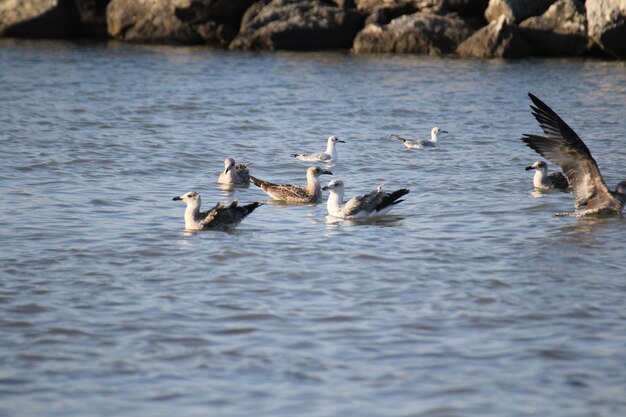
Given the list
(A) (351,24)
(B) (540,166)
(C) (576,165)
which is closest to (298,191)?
(B) (540,166)

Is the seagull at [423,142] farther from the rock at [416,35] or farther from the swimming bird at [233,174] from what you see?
the rock at [416,35]

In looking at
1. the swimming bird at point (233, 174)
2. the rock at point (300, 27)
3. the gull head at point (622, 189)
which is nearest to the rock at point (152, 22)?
the rock at point (300, 27)

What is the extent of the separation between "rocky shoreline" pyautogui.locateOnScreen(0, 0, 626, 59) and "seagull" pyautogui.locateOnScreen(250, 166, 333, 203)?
15.8 m

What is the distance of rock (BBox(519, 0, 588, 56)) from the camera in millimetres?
28688

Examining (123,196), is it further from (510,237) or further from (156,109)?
(156,109)

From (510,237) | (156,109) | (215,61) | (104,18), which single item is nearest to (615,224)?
(510,237)

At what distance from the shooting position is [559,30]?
95.1ft

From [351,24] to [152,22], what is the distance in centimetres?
607

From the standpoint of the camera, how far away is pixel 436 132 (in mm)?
17969

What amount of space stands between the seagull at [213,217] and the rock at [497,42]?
17939 millimetres

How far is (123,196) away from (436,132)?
6240 millimetres

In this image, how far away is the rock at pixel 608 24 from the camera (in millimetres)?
27516

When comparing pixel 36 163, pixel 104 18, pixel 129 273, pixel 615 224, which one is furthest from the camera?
pixel 104 18

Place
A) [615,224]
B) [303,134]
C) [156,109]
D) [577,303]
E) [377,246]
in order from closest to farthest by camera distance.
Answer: [577,303]
[377,246]
[615,224]
[303,134]
[156,109]
